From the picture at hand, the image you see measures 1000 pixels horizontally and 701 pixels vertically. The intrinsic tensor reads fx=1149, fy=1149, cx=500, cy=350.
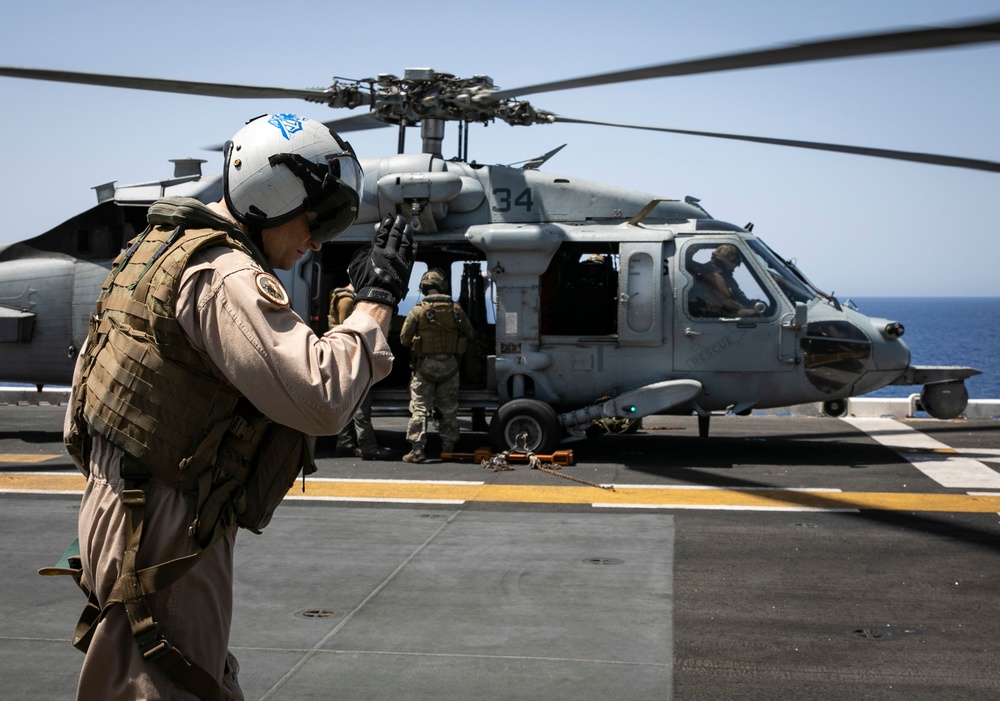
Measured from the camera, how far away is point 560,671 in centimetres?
509

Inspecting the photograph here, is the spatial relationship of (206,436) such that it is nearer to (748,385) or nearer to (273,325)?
(273,325)

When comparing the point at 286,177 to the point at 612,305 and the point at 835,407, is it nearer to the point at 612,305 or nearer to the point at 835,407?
the point at 612,305

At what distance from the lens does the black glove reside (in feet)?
9.37

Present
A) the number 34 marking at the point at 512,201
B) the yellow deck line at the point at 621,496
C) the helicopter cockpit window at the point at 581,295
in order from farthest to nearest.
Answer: the helicopter cockpit window at the point at 581,295, the number 34 marking at the point at 512,201, the yellow deck line at the point at 621,496

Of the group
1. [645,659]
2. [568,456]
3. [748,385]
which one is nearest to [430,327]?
[568,456]

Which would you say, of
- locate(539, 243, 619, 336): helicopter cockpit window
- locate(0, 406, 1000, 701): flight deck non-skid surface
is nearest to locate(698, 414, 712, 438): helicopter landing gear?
locate(0, 406, 1000, 701): flight deck non-skid surface

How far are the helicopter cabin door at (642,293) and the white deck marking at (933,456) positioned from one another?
9.37 ft

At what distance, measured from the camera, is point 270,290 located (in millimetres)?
2609

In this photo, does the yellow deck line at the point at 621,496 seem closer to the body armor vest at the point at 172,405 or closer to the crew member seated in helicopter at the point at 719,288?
the crew member seated in helicopter at the point at 719,288

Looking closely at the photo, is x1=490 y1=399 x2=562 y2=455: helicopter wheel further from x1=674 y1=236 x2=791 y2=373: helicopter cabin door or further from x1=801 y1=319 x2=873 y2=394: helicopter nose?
x1=801 y1=319 x2=873 y2=394: helicopter nose

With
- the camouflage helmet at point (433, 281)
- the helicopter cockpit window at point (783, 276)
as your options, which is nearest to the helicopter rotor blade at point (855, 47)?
the helicopter cockpit window at point (783, 276)

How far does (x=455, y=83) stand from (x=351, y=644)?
19.4 ft

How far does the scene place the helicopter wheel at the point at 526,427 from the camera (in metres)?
11.4

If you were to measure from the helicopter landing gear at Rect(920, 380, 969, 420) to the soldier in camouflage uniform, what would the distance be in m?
4.85
